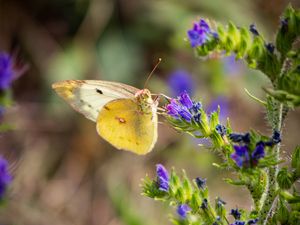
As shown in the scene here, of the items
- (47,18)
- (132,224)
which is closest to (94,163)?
(47,18)

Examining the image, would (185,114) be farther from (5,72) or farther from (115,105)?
(5,72)

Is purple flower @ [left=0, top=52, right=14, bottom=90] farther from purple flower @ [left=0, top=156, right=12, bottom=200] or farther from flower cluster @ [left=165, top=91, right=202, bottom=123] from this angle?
flower cluster @ [left=165, top=91, right=202, bottom=123]

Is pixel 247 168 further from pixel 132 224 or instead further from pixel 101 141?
pixel 101 141

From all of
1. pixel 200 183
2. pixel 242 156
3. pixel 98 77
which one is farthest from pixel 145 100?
pixel 98 77

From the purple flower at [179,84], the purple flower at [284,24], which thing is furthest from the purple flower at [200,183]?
the purple flower at [179,84]

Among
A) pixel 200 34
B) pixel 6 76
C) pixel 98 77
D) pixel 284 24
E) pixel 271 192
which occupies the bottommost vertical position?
pixel 98 77

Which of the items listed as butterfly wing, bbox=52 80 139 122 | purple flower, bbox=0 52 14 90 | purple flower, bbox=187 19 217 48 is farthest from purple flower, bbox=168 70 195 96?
purple flower, bbox=187 19 217 48

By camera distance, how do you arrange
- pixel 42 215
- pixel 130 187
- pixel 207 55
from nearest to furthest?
pixel 207 55
pixel 42 215
pixel 130 187
